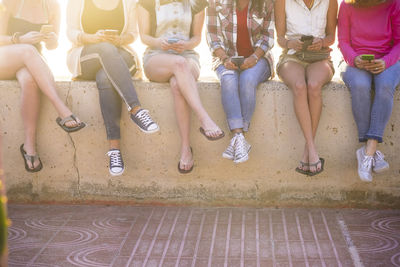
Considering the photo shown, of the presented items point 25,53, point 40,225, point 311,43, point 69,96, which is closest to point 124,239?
point 40,225

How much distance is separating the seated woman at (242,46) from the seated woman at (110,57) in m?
0.67

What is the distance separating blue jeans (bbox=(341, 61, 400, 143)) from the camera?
466 cm

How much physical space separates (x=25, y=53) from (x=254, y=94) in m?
1.82

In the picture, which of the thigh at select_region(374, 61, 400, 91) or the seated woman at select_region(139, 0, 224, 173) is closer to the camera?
the thigh at select_region(374, 61, 400, 91)

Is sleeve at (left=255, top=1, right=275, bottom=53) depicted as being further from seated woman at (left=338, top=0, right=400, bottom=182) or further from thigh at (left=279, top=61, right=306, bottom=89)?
seated woman at (left=338, top=0, right=400, bottom=182)

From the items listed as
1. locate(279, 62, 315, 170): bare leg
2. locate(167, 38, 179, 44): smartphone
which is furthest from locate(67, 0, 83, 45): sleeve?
locate(279, 62, 315, 170): bare leg

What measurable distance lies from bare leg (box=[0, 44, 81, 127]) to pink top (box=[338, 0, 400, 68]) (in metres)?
2.26

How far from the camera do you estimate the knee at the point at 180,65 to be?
486cm

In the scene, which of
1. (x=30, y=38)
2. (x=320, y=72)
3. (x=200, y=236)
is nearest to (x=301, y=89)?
(x=320, y=72)

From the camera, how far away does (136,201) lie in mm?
5215

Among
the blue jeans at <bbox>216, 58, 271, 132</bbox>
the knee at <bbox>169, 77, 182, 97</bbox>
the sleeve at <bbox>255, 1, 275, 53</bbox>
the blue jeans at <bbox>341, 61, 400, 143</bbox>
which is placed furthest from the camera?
the sleeve at <bbox>255, 1, 275, 53</bbox>

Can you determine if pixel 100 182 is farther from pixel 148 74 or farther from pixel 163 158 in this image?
pixel 148 74

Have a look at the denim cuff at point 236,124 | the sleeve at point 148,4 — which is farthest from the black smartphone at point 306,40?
the sleeve at point 148,4

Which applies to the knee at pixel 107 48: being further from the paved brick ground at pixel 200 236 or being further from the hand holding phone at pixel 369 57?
the hand holding phone at pixel 369 57
